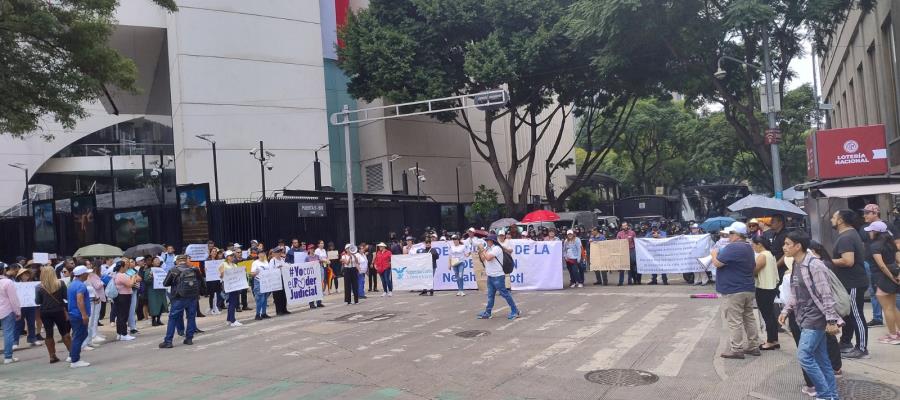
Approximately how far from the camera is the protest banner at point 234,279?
49.0 feet

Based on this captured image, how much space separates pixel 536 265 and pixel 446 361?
9.50 metres

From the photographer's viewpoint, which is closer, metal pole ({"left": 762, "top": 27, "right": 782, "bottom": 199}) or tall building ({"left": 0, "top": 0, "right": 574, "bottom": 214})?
metal pole ({"left": 762, "top": 27, "right": 782, "bottom": 199})

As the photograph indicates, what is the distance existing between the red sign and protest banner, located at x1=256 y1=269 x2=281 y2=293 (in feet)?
48.7

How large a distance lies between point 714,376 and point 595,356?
1.69m

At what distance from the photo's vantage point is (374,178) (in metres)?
43.5

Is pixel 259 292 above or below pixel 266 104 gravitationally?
below

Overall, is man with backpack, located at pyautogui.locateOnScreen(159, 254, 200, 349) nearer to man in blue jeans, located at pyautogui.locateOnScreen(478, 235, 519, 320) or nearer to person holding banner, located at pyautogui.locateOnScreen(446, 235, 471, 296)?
man in blue jeans, located at pyautogui.locateOnScreen(478, 235, 519, 320)

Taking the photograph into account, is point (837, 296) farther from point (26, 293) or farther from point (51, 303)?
point (26, 293)

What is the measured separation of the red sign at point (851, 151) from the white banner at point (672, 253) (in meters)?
4.21

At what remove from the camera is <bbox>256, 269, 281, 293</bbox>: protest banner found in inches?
609

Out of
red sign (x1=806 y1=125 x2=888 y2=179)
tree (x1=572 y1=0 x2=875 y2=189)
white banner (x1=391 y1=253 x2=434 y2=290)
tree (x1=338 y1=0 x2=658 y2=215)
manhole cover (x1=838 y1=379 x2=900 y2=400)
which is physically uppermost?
tree (x1=338 y1=0 x2=658 y2=215)

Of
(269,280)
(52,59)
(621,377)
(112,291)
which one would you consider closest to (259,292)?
(269,280)

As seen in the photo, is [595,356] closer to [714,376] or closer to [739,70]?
[714,376]

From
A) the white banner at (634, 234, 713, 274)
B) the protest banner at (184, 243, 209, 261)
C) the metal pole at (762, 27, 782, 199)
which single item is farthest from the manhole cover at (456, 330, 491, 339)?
the metal pole at (762, 27, 782, 199)
